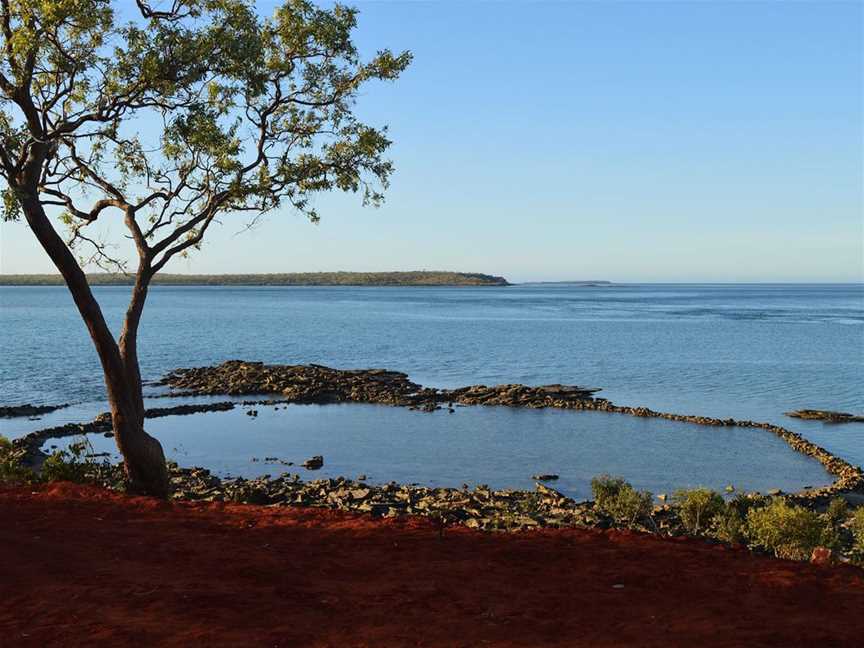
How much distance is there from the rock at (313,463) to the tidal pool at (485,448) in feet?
1.02

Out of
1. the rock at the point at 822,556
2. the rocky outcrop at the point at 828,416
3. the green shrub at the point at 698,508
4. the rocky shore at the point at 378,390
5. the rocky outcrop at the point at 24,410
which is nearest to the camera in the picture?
the rock at the point at 822,556

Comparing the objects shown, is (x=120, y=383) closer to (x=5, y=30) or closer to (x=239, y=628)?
(x=5, y=30)

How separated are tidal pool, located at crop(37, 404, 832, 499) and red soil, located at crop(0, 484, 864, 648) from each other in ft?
42.0

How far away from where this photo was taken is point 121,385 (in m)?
18.1

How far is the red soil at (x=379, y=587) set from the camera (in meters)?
9.06

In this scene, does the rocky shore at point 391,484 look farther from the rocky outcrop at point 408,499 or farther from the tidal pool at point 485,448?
the tidal pool at point 485,448

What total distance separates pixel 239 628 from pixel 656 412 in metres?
35.4

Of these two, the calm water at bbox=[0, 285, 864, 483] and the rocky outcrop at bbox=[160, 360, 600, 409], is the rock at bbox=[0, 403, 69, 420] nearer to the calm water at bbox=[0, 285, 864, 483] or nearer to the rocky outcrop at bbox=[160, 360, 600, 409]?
the calm water at bbox=[0, 285, 864, 483]

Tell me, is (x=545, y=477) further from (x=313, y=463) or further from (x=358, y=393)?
(x=358, y=393)

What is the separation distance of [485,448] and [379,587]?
73.8 feet

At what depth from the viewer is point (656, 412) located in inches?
1634

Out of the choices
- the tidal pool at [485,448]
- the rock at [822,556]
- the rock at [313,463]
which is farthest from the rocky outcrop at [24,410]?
the rock at [822,556]

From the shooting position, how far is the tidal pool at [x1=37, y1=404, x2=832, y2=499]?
28000mm

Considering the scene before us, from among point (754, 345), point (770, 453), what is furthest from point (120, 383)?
point (754, 345)
